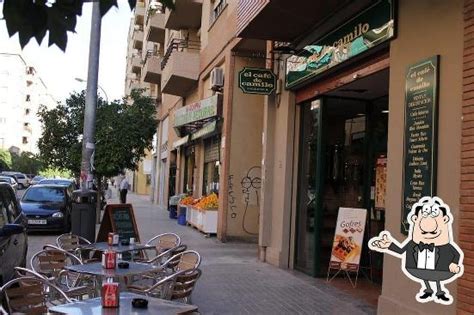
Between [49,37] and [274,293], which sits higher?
[49,37]

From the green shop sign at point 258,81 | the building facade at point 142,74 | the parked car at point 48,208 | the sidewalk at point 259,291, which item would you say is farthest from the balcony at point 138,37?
the sidewalk at point 259,291

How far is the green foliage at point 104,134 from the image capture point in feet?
69.4

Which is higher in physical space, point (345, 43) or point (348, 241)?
point (345, 43)

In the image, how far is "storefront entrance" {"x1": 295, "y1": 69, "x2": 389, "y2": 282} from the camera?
10.5m

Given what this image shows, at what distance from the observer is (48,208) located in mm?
17516

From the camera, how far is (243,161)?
664 inches

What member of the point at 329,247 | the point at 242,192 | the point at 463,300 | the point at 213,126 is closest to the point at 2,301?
the point at 463,300

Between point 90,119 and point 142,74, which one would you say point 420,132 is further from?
point 142,74

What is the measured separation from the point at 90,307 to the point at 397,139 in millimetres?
4321

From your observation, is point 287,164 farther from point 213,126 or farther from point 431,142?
point 213,126

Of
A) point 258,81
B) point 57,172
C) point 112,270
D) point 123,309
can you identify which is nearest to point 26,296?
point 123,309

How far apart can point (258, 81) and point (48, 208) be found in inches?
339

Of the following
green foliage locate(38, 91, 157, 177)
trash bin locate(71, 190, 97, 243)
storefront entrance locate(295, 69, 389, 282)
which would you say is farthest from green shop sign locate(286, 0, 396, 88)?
green foliage locate(38, 91, 157, 177)

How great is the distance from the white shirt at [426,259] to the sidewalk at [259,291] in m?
2.12
